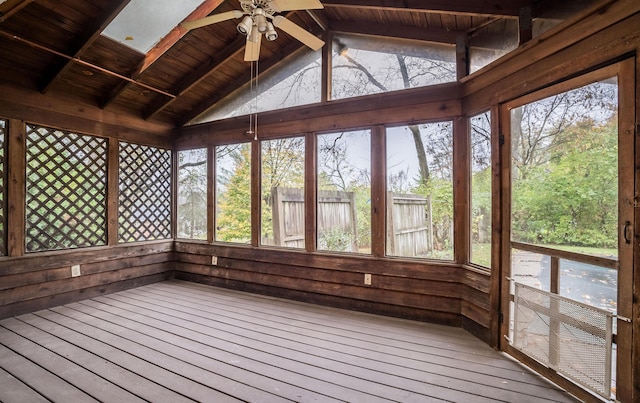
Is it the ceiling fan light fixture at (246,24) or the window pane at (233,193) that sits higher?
the ceiling fan light fixture at (246,24)

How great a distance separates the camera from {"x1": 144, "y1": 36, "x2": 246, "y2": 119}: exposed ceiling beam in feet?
12.2

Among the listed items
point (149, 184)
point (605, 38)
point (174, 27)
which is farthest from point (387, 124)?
point (149, 184)

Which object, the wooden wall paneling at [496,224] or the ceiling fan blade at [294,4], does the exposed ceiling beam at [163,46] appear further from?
the wooden wall paneling at [496,224]

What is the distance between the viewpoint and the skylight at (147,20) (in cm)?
293

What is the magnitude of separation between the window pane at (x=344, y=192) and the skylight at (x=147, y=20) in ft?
6.37

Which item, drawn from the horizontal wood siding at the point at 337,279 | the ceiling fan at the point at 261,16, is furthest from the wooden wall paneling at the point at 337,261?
the ceiling fan at the point at 261,16

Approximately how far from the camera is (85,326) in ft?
10.1

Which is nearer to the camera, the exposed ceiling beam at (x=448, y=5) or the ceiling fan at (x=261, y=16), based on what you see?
the ceiling fan at (x=261, y=16)

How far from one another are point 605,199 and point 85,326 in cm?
438

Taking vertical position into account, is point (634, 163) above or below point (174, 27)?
below

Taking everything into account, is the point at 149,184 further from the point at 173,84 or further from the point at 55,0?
the point at 55,0

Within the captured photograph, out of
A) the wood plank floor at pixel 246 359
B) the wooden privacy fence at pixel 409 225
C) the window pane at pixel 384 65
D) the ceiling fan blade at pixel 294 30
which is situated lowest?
the wood plank floor at pixel 246 359

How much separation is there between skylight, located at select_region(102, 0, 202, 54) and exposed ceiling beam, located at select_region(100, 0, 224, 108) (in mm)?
38

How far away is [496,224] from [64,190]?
4.75 meters
